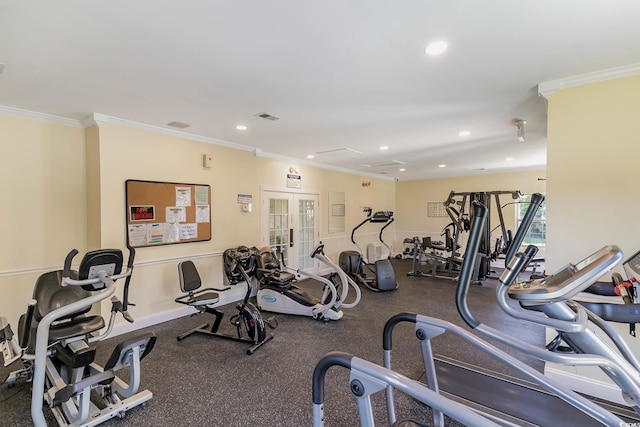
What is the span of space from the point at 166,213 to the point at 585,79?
15.0 feet

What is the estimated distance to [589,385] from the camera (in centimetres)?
229

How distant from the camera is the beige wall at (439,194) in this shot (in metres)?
7.33

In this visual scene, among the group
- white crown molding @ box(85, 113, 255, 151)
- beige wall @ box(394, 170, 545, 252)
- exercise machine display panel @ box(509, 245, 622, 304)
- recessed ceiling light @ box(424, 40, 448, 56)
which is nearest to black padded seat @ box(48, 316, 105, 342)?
white crown molding @ box(85, 113, 255, 151)

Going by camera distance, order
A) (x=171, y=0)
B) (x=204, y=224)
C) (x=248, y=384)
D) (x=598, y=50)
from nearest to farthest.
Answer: (x=171, y=0) → (x=598, y=50) → (x=248, y=384) → (x=204, y=224)

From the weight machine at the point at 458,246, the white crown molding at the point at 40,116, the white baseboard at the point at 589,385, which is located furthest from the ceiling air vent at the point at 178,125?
the weight machine at the point at 458,246

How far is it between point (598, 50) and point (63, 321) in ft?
14.4

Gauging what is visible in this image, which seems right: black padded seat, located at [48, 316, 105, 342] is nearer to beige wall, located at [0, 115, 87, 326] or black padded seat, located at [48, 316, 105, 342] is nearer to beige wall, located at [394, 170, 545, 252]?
beige wall, located at [0, 115, 87, 326]

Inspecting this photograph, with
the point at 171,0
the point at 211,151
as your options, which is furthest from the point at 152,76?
the point at 211,151

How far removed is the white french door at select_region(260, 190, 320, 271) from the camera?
539cm

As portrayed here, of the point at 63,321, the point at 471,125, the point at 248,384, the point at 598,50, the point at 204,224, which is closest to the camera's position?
the point at 598,50

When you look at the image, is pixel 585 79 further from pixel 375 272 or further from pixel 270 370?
pixel 375 272

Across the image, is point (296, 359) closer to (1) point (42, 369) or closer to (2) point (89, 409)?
(2) point (89, 409)

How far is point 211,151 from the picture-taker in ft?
14.5

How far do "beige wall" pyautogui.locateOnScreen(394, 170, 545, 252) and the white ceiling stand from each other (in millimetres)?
4262
